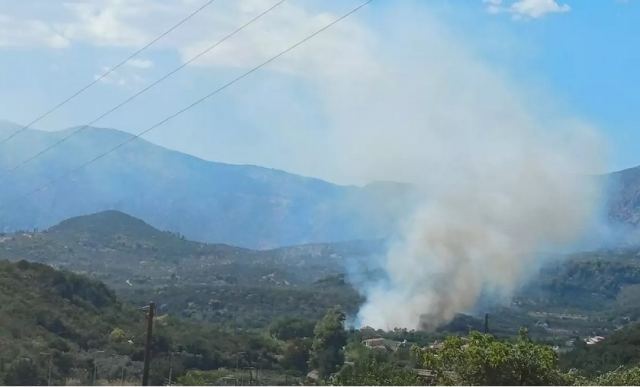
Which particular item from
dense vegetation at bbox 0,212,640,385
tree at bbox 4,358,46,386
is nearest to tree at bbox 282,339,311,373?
dense vegetation at bbox 0,212,640,385

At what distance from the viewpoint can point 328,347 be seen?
70.6m

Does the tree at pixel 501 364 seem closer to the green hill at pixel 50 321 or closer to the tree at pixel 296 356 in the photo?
the green hill at pixel 50 321

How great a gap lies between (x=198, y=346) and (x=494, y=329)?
50669 millimetres

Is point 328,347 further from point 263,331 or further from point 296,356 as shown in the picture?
point 263,331

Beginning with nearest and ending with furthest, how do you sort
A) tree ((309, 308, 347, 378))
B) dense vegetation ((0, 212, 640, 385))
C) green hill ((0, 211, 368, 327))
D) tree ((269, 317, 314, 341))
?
dense vegetation ((0, 212, 640, 385))
tree ((309, 308, 347, 378))
tree ((269, 317, 314, 341))
green hill ((0, 211, 368, 327))

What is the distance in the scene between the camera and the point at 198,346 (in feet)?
219

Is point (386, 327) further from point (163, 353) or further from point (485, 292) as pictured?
point (163, 353)

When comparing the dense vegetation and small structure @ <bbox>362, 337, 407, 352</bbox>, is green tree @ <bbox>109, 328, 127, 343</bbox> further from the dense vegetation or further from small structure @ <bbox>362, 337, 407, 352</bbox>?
small structure @ <bbox>362, 337, 407, 352</bbox>

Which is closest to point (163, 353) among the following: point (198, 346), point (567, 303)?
point (198, 346)

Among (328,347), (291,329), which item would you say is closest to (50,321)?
(328,347)

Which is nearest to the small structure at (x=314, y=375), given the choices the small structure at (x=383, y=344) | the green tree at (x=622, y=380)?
the small structure at (x=383, y=344)

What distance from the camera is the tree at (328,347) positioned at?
6521 cm

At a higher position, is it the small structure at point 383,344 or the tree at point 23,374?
the small structure at point 383,344

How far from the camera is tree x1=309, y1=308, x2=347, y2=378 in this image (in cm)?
6521
